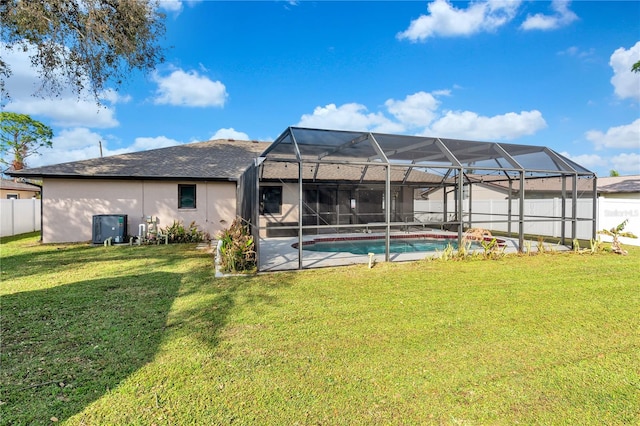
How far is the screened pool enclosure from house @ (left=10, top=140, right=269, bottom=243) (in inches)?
75.4

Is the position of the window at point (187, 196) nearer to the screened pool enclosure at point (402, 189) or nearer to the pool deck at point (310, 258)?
the screened pool enclosure at point (402, 189)

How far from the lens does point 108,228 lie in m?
10.7

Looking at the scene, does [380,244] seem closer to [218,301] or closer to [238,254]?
[238,254]

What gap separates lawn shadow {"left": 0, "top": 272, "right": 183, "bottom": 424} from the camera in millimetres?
2465

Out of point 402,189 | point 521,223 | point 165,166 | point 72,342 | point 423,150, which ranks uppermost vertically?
point 423,150

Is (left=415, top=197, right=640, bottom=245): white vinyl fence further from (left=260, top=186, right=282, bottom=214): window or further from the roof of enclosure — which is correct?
(left=260, top=186, right=282, bottom=214): window

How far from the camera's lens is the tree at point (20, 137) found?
30359mm

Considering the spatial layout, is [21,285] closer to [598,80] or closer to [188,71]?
[188,71]

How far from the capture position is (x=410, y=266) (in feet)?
24.0

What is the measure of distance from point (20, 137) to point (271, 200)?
110 feet

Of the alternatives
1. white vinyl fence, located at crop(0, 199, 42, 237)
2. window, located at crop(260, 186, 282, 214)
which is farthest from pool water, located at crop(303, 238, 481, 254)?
white vinyl fence, located at crop(0, 199, 42, 237)

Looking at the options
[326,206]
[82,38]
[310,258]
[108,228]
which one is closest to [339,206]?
[326,206]

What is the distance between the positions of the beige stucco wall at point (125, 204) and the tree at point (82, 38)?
135 inches

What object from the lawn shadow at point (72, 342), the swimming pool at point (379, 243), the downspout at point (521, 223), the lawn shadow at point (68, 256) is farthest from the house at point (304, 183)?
the lawn shadow at point (72, 342)
